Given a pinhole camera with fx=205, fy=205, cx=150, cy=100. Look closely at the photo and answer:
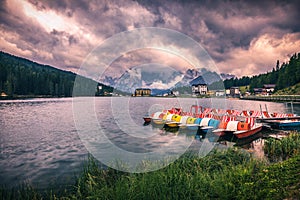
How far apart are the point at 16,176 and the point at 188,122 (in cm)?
2072

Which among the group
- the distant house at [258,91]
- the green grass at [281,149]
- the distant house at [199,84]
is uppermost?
the distant house at [258,91]

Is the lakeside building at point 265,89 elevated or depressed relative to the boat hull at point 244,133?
elevated

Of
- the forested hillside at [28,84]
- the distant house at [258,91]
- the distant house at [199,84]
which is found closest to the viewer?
the distant house at [199,84]

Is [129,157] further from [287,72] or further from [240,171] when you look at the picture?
[287,72]

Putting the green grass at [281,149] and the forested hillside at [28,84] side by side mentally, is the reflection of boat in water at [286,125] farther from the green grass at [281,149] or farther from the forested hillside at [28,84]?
the forested hillside at [28,84]

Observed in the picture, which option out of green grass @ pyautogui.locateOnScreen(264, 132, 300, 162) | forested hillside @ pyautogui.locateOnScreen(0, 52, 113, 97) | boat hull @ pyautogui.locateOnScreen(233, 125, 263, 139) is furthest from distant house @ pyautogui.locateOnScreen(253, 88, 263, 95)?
green grass @ pyautogui.locateOnScreen(264, 132, 300, 162)

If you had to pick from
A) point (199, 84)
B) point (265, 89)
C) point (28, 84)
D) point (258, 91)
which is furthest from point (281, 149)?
point (258, 91)

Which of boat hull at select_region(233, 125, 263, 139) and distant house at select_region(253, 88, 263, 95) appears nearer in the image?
boat hull at select_region(233, 125, 263, 139)

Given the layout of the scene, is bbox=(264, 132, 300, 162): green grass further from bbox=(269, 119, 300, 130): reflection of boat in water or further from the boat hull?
bbox=(269, 119, 300, 130): reflection of boat in water

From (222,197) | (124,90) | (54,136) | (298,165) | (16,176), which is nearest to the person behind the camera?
(222,197)

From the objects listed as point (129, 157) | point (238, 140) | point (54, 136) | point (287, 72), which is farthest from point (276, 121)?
point (287, 72)

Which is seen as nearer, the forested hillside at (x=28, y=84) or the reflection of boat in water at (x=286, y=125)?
the reflection of boat in water at (x=286, y=125)

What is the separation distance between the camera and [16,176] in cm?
1320

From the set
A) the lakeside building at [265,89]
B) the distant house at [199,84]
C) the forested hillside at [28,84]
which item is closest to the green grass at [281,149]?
the distant house at [199,84]
